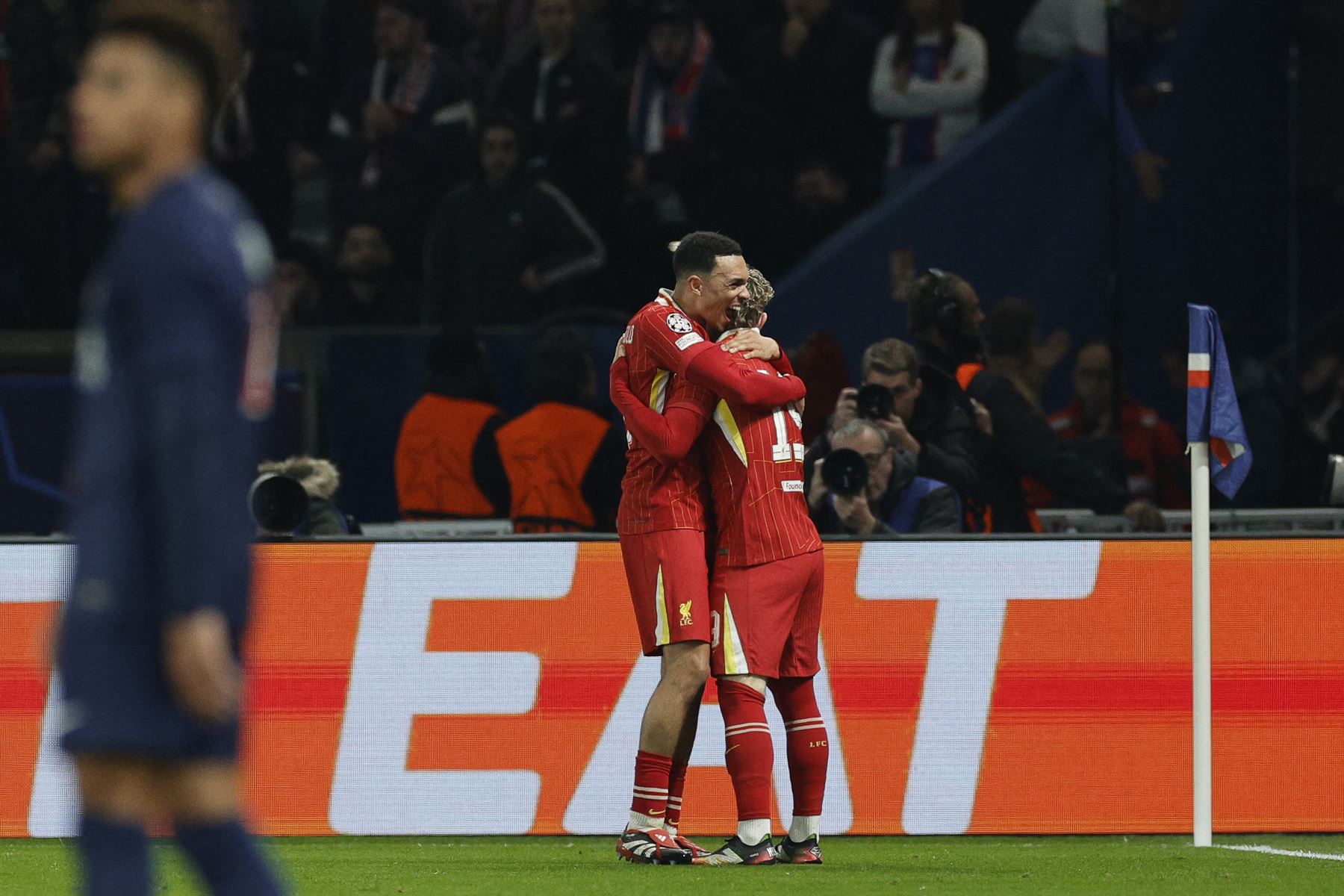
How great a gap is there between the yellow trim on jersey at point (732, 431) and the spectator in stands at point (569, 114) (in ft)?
21.4

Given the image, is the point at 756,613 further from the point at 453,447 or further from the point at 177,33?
the point at 177,33

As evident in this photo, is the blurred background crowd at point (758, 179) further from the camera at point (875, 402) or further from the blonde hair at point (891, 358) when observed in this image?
the camera at point (875, 402)

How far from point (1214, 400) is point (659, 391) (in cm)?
193

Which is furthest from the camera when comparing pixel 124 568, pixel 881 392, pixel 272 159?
pixel 272 159

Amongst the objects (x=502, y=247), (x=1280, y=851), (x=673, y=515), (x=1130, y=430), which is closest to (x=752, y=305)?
(x=673, y=515)

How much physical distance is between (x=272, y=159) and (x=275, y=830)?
707cm

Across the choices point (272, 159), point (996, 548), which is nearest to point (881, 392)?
point (996, 548)

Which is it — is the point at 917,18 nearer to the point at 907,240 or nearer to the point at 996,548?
the point at 907,240

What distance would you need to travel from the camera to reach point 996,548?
8312 millimetres

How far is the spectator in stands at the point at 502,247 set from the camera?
13.0 m

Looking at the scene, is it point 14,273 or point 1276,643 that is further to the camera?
point 14,273

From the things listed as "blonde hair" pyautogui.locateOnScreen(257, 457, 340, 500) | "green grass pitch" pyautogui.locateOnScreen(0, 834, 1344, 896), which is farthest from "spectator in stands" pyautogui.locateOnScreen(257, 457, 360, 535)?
"green grass pitch" pyautogui.locateOnScreen(0, 834, 1344, 896)

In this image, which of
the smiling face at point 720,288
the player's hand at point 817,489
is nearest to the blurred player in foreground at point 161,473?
the smiling face at point 720,288

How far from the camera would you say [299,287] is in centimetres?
1334
